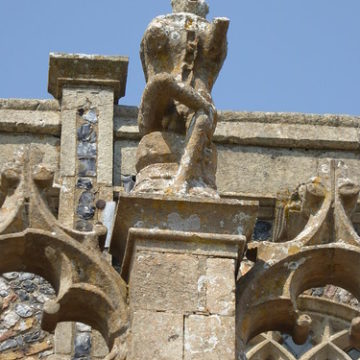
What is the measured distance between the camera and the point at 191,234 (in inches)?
420

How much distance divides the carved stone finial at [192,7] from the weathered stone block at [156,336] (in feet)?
7.47

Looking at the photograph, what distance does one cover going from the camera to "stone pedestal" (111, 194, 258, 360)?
33.9 feet

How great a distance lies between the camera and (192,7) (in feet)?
39.0

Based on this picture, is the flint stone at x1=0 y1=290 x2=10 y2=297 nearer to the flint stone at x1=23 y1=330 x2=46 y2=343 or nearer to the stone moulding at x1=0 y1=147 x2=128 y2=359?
the flint stone at x1=23 y1=330 x2=46 y2=343

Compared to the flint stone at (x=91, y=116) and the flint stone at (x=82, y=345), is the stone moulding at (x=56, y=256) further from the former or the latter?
the flint stone at (x=91, y=116)

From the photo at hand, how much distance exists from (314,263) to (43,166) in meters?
1.60

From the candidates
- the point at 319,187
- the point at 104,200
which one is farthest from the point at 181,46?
the point at 104,200

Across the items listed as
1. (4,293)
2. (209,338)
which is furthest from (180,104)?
(4,293)

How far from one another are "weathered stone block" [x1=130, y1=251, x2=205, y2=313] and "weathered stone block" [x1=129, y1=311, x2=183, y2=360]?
0.06 meters

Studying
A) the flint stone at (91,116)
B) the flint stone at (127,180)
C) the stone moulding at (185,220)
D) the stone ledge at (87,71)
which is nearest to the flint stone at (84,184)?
the flint stone at (127,180)

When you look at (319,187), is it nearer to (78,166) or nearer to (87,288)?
(87,288)

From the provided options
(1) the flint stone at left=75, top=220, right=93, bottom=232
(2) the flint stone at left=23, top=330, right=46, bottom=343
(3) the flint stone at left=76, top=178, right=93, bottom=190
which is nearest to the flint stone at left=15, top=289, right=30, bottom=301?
(2) the flint stone at left=23, top=330, right=46, bottom=343

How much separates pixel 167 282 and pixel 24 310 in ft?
17.5

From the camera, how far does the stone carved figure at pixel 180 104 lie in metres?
11.0
